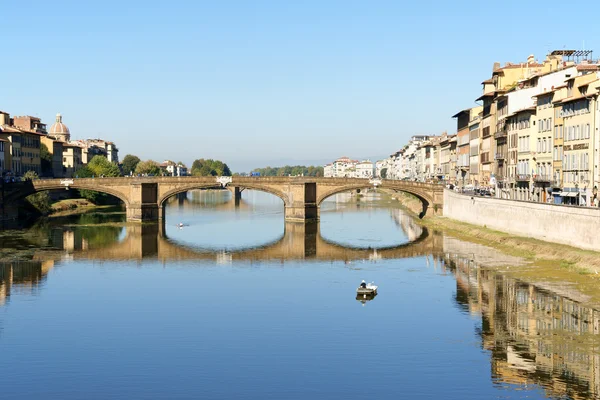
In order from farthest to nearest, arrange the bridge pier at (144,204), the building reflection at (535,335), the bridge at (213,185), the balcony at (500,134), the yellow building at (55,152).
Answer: the yellow building at (55,152) → the bridge at (213,185) → the bridge pier at (144,204) → the balcony at (500,134) → the building reflection at (535,335)

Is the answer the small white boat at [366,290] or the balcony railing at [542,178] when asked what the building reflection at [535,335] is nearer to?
the small white boat at [366,290]

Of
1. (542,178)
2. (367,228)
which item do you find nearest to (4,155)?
(367,228)

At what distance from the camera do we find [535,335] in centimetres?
3781

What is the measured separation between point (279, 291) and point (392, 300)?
743 cm

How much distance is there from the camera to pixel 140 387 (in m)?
31.0

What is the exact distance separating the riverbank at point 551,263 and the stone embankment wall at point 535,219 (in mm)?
638

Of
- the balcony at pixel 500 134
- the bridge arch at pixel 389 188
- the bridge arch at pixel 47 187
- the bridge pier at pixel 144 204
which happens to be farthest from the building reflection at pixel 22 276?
the balcony at pixel 500 134

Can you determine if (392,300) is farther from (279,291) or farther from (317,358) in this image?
(317,358)

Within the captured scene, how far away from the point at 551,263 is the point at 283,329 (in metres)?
23.5

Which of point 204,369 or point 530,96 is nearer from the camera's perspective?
point 204,369

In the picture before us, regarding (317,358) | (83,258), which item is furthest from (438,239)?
(317,358)

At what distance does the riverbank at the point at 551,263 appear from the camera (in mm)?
48125

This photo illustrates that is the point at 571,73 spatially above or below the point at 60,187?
above

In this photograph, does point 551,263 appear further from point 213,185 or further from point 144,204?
point 144,204
